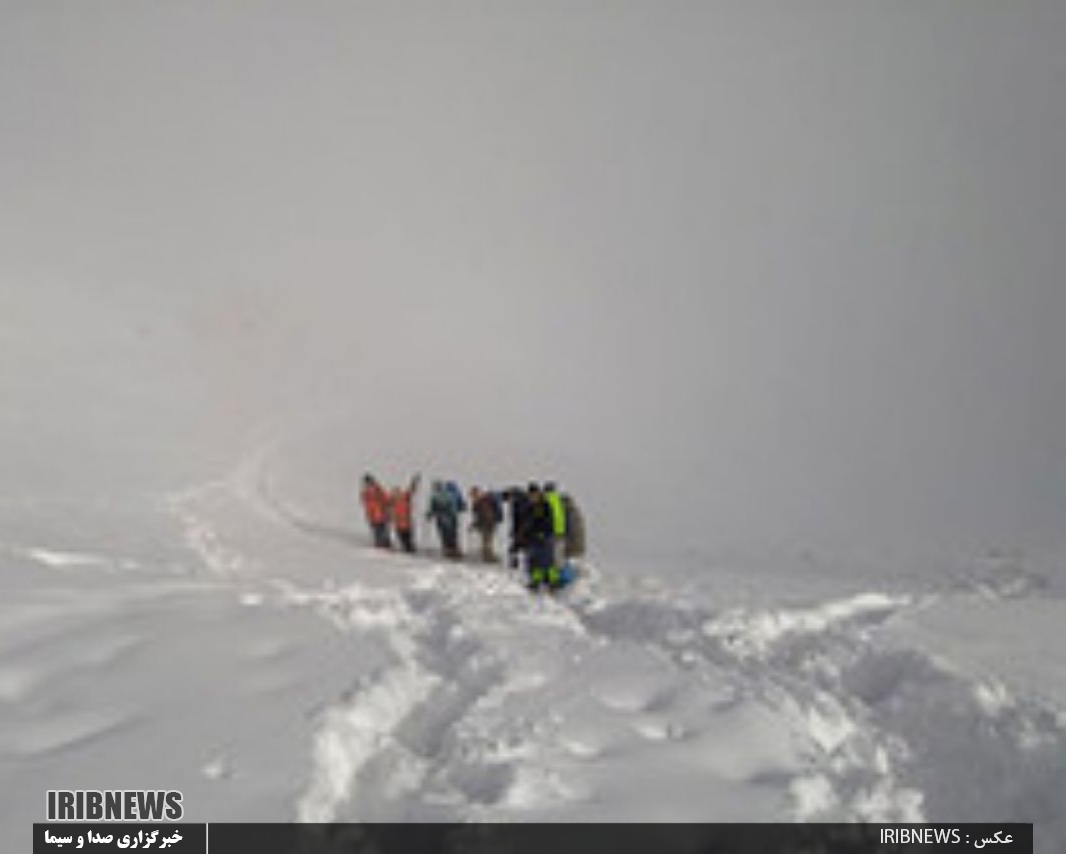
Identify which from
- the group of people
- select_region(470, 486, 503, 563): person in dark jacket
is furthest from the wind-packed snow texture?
select_region(470, 486, 503, 563): person in dark jacket

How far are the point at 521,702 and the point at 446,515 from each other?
10.8 m

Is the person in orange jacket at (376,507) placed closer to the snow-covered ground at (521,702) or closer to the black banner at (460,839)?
the snow-covered ground at (521,702)

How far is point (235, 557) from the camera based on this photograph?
1631 centimetres

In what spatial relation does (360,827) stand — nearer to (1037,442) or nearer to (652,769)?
(652,769)

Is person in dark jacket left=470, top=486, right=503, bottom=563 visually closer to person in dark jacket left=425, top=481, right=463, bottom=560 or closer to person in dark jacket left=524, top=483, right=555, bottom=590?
person in dark jacket left=425, top=481, right=463, bottom=560

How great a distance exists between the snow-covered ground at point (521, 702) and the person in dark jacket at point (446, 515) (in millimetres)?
6157

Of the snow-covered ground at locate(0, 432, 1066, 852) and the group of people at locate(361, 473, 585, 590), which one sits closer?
the snow-covered ground at locate(0, 432, 1066, 852)

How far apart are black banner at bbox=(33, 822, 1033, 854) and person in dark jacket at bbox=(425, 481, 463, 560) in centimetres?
1234

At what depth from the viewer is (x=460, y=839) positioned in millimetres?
6250

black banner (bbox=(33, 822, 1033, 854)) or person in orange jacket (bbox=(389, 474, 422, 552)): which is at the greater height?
person in orange jacket (bbox=(389, 474, 422, 552))

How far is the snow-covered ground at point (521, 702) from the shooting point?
22.1ft

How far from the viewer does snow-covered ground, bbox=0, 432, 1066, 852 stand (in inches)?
265

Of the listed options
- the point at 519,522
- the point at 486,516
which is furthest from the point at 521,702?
the point at 486,516

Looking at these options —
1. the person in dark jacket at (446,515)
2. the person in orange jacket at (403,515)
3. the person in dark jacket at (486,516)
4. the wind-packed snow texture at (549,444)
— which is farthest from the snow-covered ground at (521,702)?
the person in orange jacket at (403,515)
